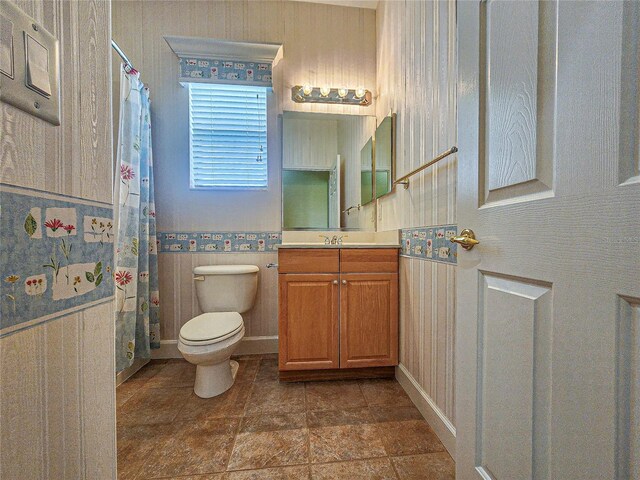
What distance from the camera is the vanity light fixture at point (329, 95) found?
7.08 feet

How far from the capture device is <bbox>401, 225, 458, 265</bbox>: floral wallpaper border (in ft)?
3.72

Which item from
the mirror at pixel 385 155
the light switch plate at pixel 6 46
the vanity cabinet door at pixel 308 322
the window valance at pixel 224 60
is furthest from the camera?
the window valance at pixel 224 60

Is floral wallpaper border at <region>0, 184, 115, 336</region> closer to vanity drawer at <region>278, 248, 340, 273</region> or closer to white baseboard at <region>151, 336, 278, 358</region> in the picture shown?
vanity drawer at <region>278, 248, 340, 273</region>

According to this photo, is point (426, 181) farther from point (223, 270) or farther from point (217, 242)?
point (217, 242)

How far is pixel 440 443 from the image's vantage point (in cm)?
119

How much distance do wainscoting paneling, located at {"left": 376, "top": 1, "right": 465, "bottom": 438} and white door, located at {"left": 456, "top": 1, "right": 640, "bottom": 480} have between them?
228 millimetres

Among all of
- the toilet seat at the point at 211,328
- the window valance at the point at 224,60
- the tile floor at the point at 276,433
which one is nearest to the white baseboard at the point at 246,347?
the tile floor at the point at 276,433

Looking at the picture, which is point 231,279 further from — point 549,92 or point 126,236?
point 549,92

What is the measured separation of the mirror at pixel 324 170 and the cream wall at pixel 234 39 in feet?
0.28

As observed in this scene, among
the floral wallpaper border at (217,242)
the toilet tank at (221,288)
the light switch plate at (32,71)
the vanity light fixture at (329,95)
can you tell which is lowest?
the toilet tank at (221,288)

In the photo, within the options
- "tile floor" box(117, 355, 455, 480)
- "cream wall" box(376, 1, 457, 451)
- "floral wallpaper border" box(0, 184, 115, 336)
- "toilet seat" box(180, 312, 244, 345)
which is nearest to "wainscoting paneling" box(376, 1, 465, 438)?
"cream wall" box(376, 1, 457, 451)

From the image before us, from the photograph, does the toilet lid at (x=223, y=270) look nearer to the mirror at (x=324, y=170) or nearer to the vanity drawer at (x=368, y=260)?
the mirror at (x=324, y=170)

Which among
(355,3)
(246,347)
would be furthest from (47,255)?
(355,3)

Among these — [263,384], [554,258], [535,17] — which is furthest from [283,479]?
[535,17]
